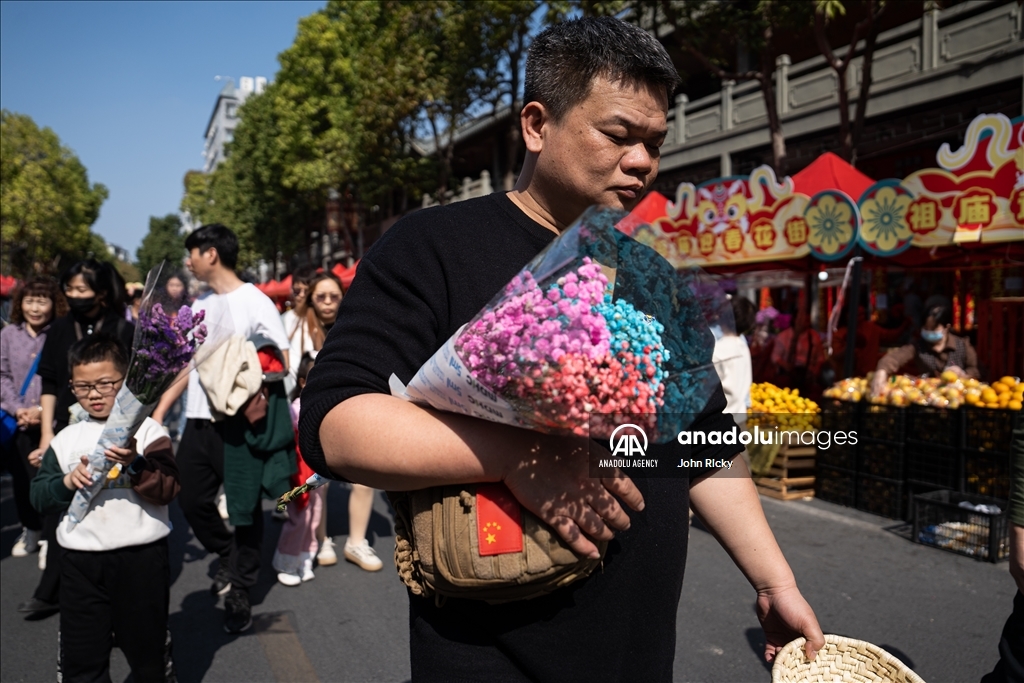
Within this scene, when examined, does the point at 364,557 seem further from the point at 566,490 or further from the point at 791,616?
the point at 566,490

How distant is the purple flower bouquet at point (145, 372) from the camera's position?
2688mm

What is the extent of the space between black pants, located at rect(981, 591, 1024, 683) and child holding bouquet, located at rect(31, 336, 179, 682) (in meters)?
2.78

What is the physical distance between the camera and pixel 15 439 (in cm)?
559

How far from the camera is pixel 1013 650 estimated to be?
6.43ft

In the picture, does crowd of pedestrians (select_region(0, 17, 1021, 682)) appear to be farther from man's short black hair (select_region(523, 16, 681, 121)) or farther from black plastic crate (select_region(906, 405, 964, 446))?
black plastic crate (select_region(906, 405, 964, 446))

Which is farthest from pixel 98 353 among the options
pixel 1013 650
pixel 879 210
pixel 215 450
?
pixel 879 210

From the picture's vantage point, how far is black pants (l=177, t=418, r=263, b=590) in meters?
4.45

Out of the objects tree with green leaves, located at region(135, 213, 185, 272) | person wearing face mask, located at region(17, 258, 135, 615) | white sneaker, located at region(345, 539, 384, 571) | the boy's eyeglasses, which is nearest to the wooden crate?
white sneaker, located at region(345, 539, 384, 571)

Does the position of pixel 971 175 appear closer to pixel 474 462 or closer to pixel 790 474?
pixel 790 474

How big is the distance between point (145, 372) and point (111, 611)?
40.6 inches

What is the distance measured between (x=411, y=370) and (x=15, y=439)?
5.52m

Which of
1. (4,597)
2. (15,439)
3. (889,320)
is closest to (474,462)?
(4,597)

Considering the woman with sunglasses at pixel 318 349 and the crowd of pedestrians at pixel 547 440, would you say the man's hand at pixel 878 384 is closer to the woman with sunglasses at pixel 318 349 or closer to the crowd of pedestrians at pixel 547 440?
the woman with sunglasses at pixel 318 349

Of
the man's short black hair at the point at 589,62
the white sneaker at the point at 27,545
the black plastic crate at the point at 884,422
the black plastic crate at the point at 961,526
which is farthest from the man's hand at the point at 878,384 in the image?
the white sneaker at the point at 27,545
